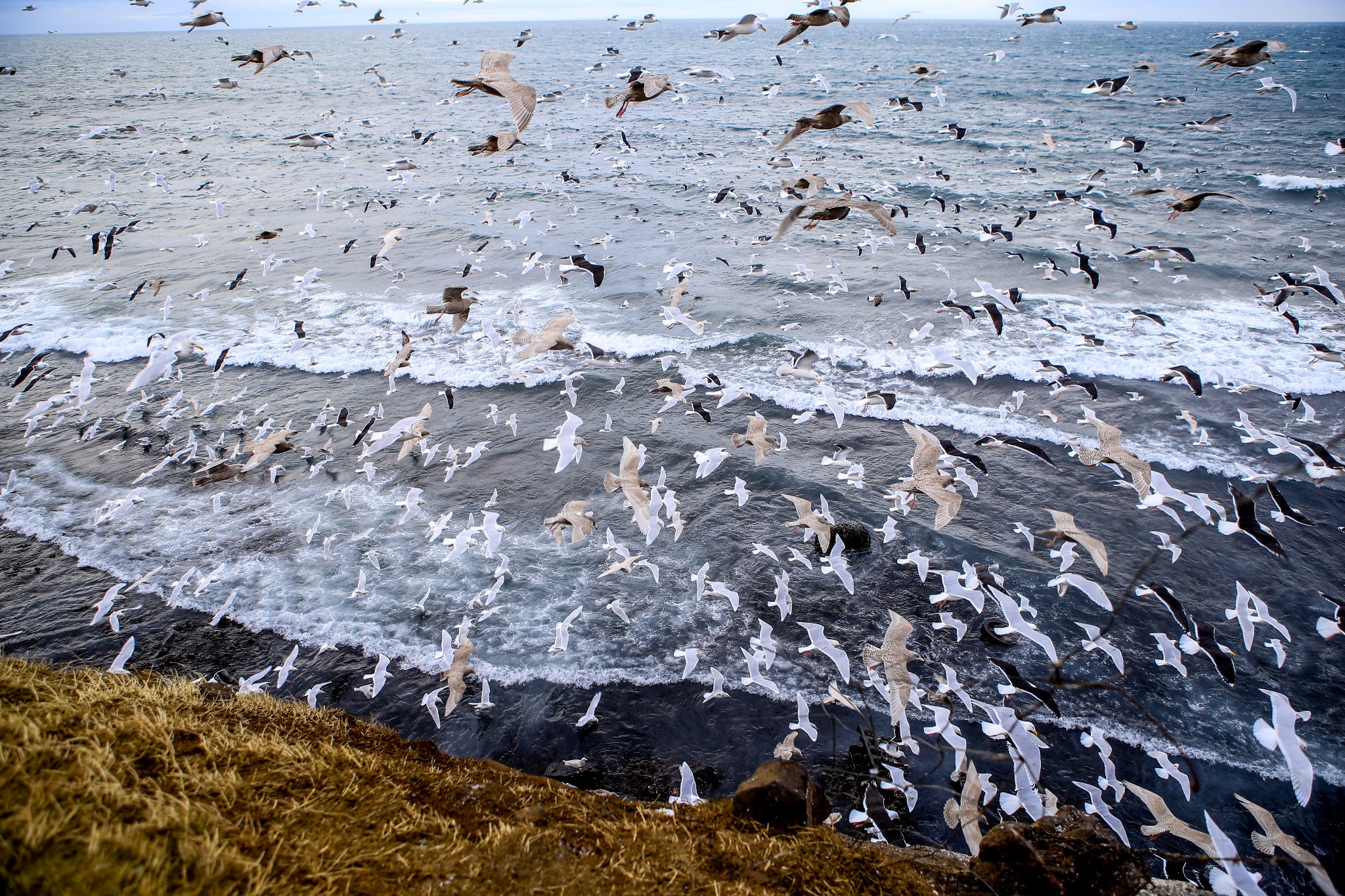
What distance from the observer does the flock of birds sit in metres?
4.40

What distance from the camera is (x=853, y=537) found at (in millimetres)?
6703

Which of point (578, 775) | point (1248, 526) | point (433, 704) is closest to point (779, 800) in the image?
point (578, 775)

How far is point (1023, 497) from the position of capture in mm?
7625

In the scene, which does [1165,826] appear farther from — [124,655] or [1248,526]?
[124,655]

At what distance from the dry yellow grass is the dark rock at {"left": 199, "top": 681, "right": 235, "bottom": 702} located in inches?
21.6

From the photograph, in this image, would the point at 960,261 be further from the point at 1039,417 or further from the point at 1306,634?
the point at 1306,634

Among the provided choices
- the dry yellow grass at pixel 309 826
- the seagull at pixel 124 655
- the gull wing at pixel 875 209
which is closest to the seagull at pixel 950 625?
the dry yellow grass at pixel 309 826

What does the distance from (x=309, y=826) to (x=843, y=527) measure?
548cm

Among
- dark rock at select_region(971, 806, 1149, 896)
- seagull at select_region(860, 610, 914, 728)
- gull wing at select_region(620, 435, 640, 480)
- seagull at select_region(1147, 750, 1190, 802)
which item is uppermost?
gull wing at select_region(620, 435, 640, 480)

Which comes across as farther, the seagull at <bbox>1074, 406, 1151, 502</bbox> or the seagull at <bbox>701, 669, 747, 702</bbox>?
the seagull at <bbox>1074, 406, 1151, 502</bbox>

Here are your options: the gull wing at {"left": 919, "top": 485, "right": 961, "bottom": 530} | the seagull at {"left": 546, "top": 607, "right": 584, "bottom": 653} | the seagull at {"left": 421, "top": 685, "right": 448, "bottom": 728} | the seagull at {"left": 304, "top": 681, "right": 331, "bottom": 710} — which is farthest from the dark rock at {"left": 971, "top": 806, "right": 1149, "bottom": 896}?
the seagull at {"left": 304, "top": 681, "right": 331, "bottom": 710}

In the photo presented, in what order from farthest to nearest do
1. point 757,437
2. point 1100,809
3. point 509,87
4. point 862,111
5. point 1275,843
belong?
point 862,111 < point 757,437 < point 509,87 < point 1100,809 < point 1275,843

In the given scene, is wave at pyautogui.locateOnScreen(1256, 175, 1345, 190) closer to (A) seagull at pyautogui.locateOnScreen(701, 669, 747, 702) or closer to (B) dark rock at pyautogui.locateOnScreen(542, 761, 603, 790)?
(A) seagull at pyautogui.locateOnScreen(701, 669, 747, 702)

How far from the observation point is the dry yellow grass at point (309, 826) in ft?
7.78
